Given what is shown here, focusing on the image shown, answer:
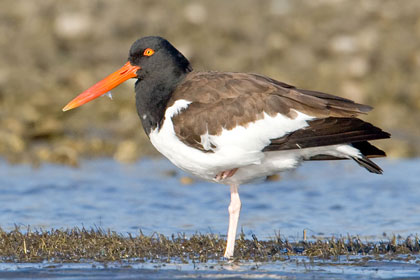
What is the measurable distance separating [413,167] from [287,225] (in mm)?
3687

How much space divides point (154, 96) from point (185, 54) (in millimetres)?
9038

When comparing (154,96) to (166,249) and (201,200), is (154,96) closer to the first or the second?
(166,249)

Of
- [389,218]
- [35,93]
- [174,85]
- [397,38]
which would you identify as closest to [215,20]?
[397,38]

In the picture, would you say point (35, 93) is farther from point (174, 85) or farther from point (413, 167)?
point (174, 85)

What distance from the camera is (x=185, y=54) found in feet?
51.2

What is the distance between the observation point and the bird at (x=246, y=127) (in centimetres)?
629

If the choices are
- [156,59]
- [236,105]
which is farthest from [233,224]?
[156,59]

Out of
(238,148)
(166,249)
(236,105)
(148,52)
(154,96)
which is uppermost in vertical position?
(148,52)

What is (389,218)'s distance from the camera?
27.7 feet

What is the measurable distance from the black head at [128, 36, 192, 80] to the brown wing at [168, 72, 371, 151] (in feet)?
1.08

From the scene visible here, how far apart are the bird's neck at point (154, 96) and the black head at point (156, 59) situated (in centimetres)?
3

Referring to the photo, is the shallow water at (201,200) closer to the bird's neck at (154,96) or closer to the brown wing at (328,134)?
the brown wing at (328,134)

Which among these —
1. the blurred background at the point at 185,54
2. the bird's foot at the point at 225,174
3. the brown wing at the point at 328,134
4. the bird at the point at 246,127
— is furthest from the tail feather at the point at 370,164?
the blurred background at the point at 185,54

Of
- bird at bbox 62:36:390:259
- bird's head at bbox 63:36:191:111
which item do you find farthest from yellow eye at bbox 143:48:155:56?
bird at bbox 62:36:390:259
